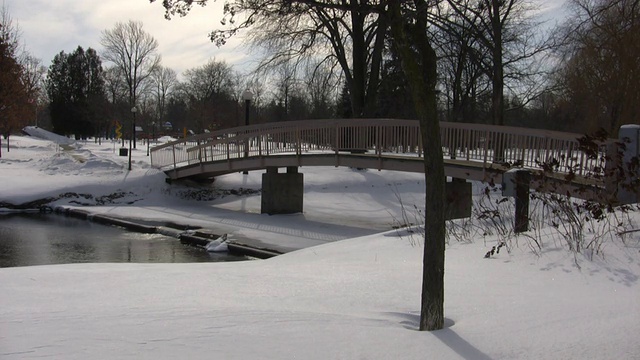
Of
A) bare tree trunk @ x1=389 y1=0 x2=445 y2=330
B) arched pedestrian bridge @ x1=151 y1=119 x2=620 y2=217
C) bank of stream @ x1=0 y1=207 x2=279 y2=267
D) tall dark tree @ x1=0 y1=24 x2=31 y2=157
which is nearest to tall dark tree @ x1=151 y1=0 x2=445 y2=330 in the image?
bare tree trunk @ x1=389 y1=0 x2=445 y2=330

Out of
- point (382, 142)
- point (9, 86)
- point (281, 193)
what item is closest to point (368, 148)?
point (382, 142)

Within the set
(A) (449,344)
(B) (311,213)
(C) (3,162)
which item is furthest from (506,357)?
(C) (3,162)

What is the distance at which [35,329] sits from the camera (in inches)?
161

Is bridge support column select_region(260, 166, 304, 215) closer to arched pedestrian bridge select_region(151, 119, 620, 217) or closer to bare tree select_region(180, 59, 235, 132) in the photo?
arched pedestrian bridge select_region(151, 119, 620, 217)

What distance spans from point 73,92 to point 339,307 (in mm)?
78640

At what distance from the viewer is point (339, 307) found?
5320 mm

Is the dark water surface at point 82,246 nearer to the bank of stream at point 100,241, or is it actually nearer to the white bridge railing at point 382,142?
the bank of stream at point 100,241

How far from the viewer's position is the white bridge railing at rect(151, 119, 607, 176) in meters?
13.2

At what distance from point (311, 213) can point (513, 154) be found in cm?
859

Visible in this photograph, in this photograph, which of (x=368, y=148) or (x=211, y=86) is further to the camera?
(x=211, y=86)

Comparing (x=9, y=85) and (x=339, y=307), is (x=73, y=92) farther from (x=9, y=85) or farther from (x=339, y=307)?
(x=339, y=307)

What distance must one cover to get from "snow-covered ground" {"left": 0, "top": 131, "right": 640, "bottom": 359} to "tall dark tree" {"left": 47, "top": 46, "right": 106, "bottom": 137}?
72491 millimetres

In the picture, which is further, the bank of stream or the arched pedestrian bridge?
the arched pedestrian bridge

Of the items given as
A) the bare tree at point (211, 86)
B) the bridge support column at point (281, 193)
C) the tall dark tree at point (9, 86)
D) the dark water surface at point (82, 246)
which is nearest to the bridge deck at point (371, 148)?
the bridge support column at point (281, 193)
